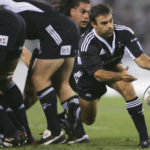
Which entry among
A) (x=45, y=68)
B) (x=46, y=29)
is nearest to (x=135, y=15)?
(x=46, y=29)

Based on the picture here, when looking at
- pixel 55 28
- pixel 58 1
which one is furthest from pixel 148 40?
pixel 55 28

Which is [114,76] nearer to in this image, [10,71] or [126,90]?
[126,90]

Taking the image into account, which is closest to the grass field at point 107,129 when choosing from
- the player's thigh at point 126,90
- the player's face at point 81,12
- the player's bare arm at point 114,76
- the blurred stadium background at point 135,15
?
the player's thigh at point 126,90

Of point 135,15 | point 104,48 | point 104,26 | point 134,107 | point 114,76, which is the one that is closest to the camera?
point 114,76

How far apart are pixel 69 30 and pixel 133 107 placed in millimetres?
1064

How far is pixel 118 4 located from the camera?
16031 mm

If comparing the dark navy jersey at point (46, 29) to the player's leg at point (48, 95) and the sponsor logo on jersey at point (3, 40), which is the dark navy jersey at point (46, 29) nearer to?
the player's leg at point (48, 95)

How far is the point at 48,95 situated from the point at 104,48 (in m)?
0.77

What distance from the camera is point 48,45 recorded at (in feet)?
17.1

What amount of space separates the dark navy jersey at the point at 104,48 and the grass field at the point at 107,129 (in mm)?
787

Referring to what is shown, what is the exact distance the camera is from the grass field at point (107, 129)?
4.97 meters

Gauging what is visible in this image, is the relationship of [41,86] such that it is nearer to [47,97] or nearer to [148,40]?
[47,97]

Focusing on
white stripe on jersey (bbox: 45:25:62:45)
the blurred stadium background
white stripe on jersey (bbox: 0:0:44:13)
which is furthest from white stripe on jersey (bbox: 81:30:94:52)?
the blurred stadium background

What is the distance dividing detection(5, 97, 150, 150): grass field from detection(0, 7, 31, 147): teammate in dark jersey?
0.24 meters
